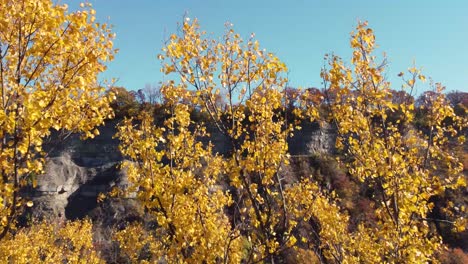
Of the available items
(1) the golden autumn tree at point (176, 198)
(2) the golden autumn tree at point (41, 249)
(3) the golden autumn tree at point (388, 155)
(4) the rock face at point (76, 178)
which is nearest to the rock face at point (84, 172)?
(4) the rock face at point (76, 178)

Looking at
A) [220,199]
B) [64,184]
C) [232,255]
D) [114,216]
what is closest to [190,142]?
[220,199]

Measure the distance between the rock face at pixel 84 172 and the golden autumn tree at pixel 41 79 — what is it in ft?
115

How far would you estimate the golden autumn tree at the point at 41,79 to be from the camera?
393 cm

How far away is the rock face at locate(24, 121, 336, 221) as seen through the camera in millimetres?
39031

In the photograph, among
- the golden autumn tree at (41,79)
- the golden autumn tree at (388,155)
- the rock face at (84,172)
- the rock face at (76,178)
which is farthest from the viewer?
the rock face at (84,172)

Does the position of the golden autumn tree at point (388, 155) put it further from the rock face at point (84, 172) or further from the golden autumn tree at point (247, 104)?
the rock face at point (84, 172)

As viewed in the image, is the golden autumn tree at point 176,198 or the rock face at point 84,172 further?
the rock face at point 84,172

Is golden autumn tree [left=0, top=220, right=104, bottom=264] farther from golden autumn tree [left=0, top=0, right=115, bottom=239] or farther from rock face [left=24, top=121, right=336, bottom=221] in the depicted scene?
rock face [left=24, top=121, right=336, bottom=221]

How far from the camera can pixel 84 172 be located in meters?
43.2

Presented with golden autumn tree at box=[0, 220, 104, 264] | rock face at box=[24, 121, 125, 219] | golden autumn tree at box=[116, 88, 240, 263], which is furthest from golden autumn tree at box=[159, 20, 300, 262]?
rock face at box=[24, 121, 125, 219]

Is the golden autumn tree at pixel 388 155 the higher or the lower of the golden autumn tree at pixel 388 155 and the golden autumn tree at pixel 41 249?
the higher

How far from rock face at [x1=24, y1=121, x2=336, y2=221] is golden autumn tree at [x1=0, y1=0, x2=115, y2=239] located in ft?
115

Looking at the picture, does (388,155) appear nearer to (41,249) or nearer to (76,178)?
(41,249)

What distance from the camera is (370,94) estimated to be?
18.7ft
